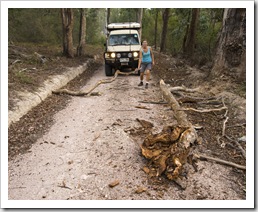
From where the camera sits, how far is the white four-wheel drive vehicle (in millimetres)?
12062

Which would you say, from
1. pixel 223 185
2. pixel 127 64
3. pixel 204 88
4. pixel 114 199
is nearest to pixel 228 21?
pixel 204 88

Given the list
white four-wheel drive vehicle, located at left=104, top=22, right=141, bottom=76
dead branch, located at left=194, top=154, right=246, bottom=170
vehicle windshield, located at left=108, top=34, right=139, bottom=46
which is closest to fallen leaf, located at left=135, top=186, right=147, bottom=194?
dead branch, located at left=194, top=154, right=246, bottom=170

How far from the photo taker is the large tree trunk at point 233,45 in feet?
27.4

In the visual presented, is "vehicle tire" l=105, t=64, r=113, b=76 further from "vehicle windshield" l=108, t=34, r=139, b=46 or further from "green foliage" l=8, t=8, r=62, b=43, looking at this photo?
"green foliage" l=8, t=8, r=62, b=43

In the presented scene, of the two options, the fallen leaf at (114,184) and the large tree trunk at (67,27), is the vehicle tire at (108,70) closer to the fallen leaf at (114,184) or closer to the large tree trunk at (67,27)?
the large tree trunk at (67,27)

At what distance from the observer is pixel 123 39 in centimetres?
1280

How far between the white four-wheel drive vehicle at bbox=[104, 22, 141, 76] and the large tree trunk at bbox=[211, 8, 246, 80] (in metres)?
4.34

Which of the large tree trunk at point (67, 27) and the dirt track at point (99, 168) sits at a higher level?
the large tree trunk at point (67, 27)

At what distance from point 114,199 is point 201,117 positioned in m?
3.88

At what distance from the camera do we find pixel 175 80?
11.5 m

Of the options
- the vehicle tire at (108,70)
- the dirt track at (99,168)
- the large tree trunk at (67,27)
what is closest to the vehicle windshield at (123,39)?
the vehicle tire at (108,70)

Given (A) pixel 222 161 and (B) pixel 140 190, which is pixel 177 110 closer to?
(A) pixel 222 161

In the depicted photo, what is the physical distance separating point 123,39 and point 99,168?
379 inches

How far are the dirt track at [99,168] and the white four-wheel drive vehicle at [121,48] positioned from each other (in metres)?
5.83
